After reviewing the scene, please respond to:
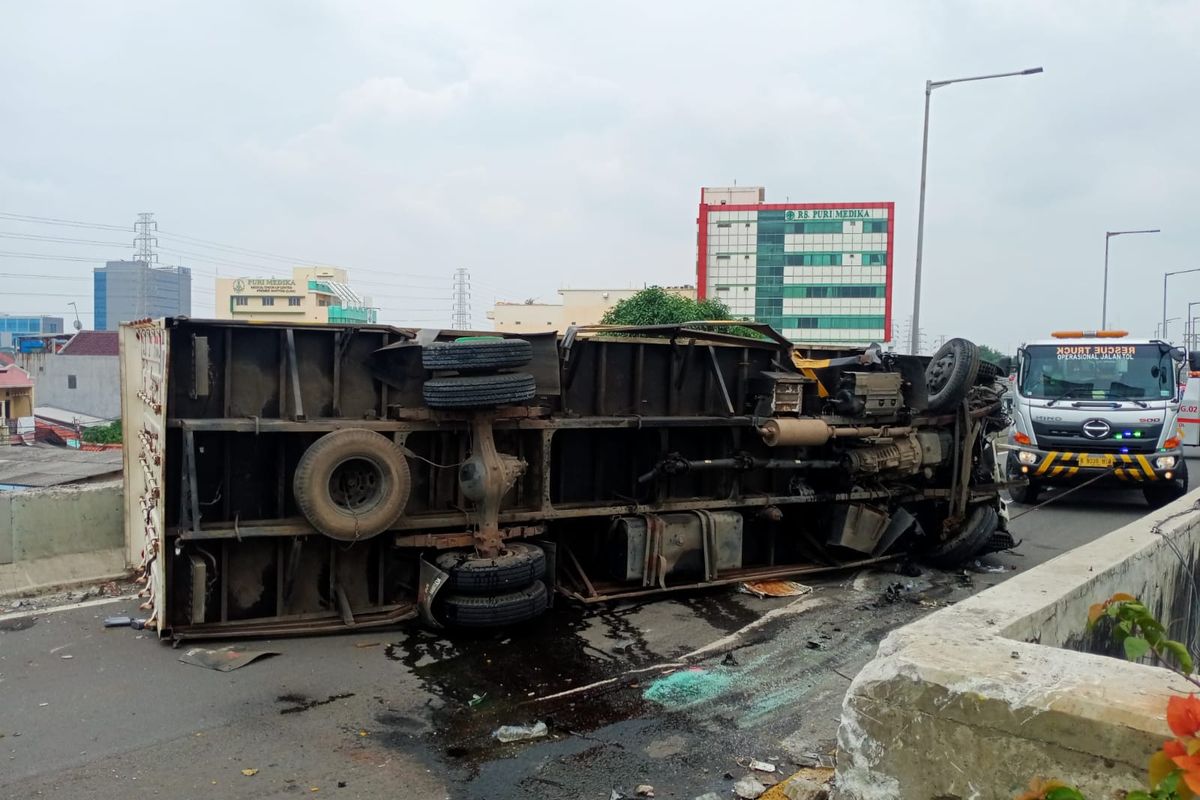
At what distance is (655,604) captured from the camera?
8188 millimetres

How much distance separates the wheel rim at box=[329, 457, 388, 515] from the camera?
7.06 metres

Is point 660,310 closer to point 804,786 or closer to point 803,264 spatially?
point 804,786

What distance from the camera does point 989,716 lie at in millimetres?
2721

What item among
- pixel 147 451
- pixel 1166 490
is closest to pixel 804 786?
pixel 147 451

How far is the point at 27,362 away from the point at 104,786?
67.9 meters

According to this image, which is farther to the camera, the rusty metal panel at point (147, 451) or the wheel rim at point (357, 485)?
the wheel rim at point (357, 485)

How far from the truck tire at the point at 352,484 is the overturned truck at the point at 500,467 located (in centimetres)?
2

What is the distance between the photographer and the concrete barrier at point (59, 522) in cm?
886

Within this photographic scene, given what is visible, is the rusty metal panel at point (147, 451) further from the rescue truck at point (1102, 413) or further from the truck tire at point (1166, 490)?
the truck tire at point (1166, 490)

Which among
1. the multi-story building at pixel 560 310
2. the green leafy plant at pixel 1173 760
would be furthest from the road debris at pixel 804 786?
the multi-story building at pixel 560 310

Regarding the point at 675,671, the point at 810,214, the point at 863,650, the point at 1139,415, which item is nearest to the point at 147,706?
the point at 675,671

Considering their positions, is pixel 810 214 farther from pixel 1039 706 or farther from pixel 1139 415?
pixel 1039 706

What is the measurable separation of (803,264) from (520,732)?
281ft

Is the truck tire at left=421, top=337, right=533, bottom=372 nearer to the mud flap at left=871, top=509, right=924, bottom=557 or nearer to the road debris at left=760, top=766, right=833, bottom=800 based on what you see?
the road debris at left=760, top=766, right=833, bottom=800
